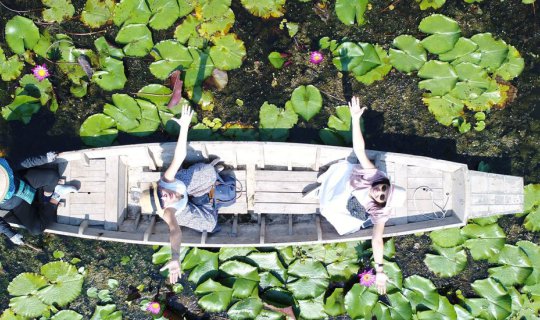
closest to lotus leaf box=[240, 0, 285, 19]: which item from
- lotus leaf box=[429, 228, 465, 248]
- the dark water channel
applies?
the dark water channel

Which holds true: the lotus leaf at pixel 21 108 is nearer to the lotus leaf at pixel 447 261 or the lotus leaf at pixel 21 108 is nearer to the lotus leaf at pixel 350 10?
the lotus leaf at pixel 350 10

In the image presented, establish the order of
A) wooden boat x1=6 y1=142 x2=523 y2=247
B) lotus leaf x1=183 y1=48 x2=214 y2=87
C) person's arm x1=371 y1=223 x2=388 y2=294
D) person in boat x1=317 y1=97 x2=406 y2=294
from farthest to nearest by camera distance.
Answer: lotus leaf x1=183 y1=48 x2=214 y2=87 → wooden boat x1=6 y1=142 x2=523 y2=247 → person's arm x1=371 y1=223 x2=388 y2=294 → person in boat x1=317 y1=97 x2=406 y2=294

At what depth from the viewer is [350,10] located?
5.11 m

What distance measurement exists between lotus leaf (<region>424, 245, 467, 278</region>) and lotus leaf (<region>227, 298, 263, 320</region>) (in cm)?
215

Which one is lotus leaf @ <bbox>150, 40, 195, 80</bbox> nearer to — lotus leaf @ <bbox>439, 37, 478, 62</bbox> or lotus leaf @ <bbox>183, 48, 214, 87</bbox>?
lotus leaf @ <bbox>183, 48, 214, 87</bbox>

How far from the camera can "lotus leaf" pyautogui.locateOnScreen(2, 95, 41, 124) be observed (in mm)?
5113

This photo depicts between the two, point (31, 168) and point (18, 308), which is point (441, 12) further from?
point (18, 308)

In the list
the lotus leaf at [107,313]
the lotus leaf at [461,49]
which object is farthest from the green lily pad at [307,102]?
the lotus leaf at [107,313]

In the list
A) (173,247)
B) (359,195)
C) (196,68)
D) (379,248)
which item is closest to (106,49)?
(196,68)

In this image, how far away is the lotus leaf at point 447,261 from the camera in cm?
512

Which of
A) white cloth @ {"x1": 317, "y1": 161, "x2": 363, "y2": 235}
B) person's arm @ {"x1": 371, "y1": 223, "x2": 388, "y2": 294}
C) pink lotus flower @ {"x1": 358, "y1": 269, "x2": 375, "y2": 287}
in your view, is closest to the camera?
person's arm @ {"x1": 371, "y1": 223, "x2": 388, "y2": 294}

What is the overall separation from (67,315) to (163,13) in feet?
12.9

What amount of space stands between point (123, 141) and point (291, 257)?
2.51 metres

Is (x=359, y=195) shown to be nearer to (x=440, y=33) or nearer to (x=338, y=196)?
(x=338, y=196)
